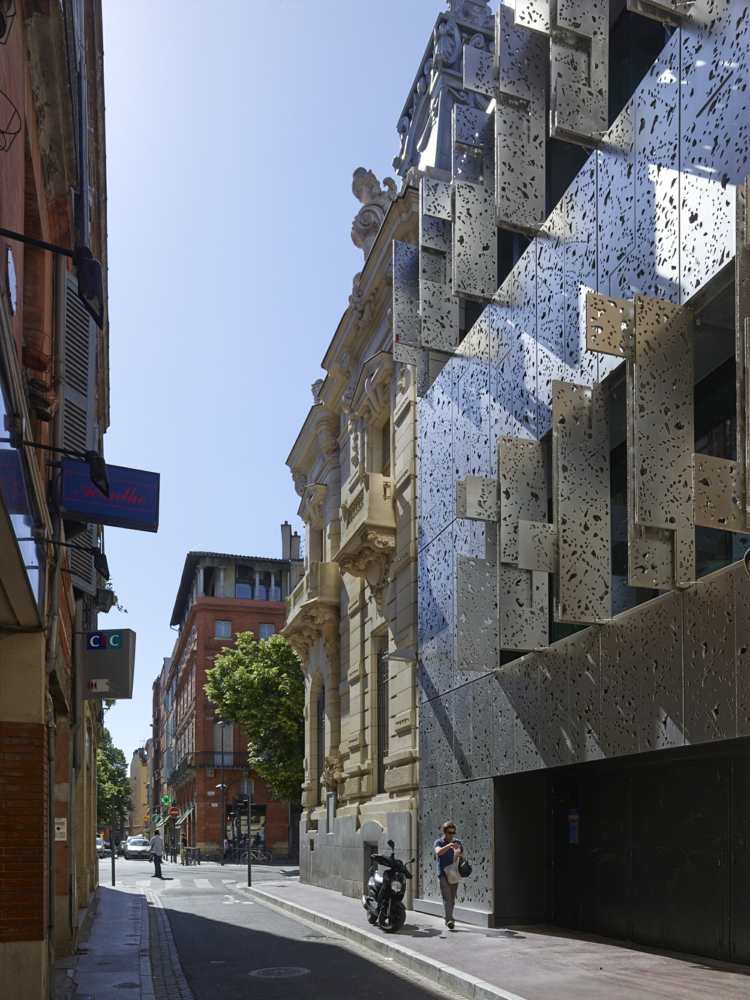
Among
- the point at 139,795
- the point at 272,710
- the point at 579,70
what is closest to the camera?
the point at 579,70

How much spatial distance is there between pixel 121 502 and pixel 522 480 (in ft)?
19.2

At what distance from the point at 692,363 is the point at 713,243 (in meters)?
1.13

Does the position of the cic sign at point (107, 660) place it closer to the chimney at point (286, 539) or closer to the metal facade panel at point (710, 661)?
the metal facade panel at point (710, 661)

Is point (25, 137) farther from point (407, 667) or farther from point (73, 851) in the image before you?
point (407, 667)

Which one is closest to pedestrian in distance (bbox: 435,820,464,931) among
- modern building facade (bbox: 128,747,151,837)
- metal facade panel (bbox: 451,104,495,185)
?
metal facade panel (bbox: 451,104,495,185)

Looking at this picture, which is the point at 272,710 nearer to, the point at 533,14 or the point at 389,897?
the point at 389,897

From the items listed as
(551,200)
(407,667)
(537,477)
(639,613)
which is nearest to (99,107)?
(551,200)

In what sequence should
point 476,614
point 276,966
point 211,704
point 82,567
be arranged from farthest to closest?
point 211,704, point 476,614, point 82,567, point 276,966

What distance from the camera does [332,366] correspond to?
88.4ft

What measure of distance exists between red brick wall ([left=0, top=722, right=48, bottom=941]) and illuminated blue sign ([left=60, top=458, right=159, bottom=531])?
5.93 feet

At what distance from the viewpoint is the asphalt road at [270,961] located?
1106cm

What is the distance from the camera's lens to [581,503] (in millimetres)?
11867

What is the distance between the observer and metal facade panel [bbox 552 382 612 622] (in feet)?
38.2

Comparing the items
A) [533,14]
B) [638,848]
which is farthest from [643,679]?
[533,14]
